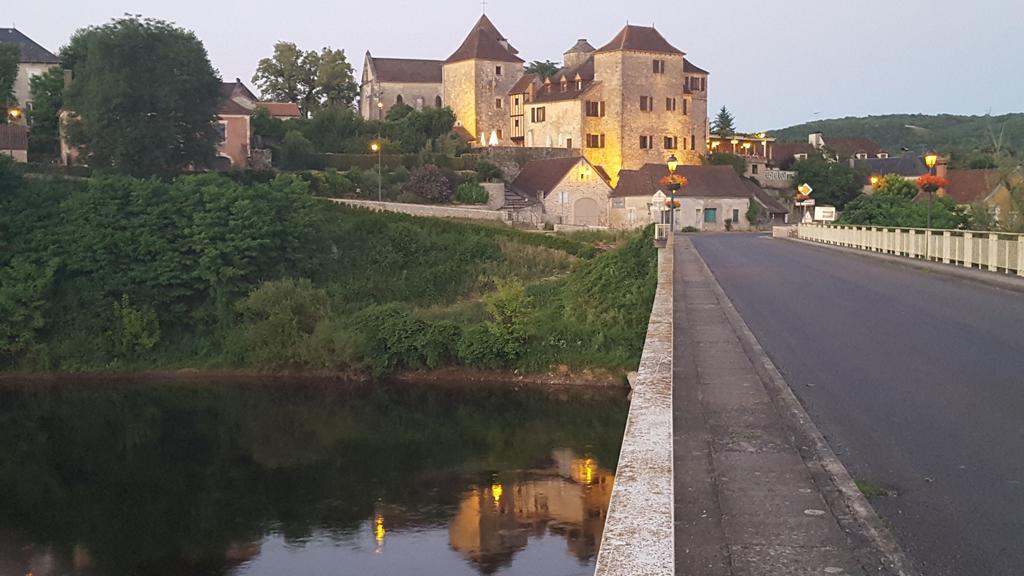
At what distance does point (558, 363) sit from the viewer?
3666cm

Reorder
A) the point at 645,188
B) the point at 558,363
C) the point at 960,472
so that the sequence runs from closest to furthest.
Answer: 1. the point at 960,472
2. the point at 558,363
3. the point at 645,188

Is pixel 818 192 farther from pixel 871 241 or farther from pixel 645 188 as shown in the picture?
pixel 871 241

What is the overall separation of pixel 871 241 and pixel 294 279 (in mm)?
24813

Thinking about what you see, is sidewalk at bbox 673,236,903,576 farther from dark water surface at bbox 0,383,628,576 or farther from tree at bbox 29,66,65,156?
tree at bbox 29,66,65,156

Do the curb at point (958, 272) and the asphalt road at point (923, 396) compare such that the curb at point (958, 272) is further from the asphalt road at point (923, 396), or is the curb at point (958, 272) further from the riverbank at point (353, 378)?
the riverbank at point (353, 378)

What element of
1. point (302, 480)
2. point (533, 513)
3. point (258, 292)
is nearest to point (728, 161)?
point (258, 292)

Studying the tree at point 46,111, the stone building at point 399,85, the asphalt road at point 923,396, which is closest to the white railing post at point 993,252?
the asphalt road at point 923,396

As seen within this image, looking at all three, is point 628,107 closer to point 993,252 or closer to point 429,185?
point 429,185

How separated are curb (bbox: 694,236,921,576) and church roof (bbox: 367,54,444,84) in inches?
3716

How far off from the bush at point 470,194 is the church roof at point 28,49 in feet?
104

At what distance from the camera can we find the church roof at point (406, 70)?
335 feet

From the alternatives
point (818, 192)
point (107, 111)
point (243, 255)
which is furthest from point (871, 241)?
point (818, 192)

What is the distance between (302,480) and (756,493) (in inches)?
849

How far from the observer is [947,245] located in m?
30.8
